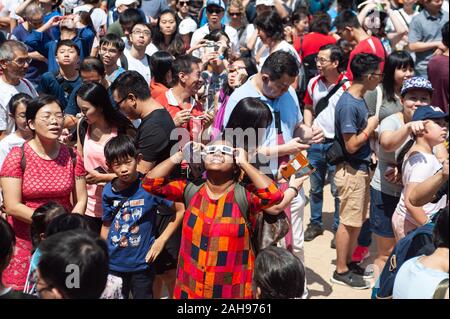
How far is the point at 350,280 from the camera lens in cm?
538

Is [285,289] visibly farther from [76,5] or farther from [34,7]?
[76,5]

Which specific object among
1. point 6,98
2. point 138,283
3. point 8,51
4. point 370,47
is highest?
point 8,51

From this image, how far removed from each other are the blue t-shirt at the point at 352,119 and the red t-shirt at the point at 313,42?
10.2ft

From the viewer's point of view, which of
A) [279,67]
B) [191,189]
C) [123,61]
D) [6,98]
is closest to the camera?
[191,189]

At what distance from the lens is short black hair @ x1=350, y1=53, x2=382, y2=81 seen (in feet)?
16.6

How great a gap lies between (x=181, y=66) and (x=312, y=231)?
7.10 feet

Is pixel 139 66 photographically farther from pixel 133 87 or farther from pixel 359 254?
pixel 359 254

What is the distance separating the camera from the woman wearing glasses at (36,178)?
12.9ft

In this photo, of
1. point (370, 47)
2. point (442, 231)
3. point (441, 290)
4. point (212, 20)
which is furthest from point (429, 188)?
point (212, 20)

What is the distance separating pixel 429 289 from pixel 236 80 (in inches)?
134

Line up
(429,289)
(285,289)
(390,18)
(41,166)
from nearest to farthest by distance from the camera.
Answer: (429,289)
(285,289)
(41,166)
(390,18)

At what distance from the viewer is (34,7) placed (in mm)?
7559

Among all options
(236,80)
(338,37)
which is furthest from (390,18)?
(236,80)

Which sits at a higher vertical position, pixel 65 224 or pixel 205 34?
pixel 205 34
